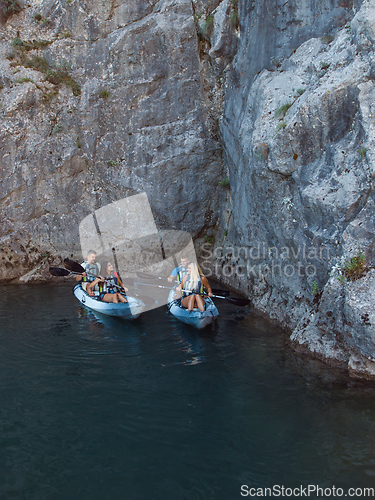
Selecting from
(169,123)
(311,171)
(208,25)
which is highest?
(208,25)

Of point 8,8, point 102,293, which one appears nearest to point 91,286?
point 102,293

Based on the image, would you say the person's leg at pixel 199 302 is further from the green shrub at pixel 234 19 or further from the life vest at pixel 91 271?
the green shrub at pixel 234 19

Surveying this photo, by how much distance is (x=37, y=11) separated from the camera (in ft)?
45.7

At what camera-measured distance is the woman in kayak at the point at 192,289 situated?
8328mm

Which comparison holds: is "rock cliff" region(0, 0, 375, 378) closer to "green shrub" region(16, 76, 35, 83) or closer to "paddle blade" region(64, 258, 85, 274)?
"green shrub" region(16, 76, 35, 83)

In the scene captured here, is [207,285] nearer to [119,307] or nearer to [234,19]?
[119,307]

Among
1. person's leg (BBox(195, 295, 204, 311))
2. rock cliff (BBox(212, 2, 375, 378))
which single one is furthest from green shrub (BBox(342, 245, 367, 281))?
person's leg (BBox(195, 295, 204, 311))

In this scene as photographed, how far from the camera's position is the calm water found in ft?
12.2

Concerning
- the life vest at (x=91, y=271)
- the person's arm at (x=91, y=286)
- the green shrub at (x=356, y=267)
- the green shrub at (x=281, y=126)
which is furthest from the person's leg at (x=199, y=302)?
the green shrub at (x=281, y=126)

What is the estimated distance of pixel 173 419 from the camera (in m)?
4.73

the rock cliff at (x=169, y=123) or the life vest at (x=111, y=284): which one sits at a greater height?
the rock cliff at (x=169, y=123)

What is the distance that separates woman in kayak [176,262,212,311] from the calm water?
965mm

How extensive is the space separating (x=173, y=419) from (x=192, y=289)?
421cm

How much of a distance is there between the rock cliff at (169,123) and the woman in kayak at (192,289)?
5.13 feet
